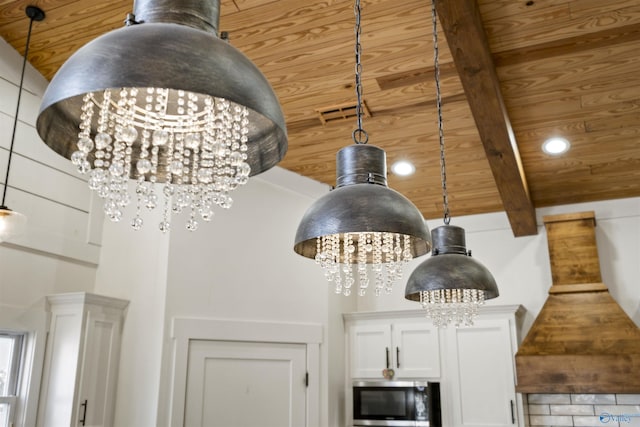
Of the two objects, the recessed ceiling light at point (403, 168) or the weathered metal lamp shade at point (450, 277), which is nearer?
the weathered metal lamp shade at point (450, 277)

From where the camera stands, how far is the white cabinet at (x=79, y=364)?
3.92m

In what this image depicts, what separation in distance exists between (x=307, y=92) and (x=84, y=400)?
2.54 m

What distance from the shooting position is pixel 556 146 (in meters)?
4.45

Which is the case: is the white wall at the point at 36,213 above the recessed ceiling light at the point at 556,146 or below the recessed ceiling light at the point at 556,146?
below

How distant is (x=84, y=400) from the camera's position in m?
3.96

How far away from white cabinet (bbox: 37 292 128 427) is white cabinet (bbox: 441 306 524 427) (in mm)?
2694

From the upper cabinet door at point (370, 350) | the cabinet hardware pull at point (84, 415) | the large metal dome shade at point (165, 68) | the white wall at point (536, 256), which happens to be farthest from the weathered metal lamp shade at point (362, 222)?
the white wall at point (536, 256)

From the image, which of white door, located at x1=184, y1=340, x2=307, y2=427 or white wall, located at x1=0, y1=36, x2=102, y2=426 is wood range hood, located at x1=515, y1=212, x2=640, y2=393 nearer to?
white door, located at x1=184, y1=340, x2=307, y2=427

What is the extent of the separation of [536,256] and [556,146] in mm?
1205

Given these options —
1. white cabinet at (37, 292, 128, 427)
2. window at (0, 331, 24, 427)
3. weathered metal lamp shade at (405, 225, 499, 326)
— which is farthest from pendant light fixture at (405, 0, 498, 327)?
A: window at (0, 331, 24, 427)

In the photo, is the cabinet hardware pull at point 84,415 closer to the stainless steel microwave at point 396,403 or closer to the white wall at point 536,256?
the stainless steel microwave at point 396,403

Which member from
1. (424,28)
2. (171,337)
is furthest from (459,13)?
(171,337)

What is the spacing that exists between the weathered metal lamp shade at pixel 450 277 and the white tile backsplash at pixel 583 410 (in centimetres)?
245

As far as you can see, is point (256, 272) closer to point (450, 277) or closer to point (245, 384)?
point (245, 384)
